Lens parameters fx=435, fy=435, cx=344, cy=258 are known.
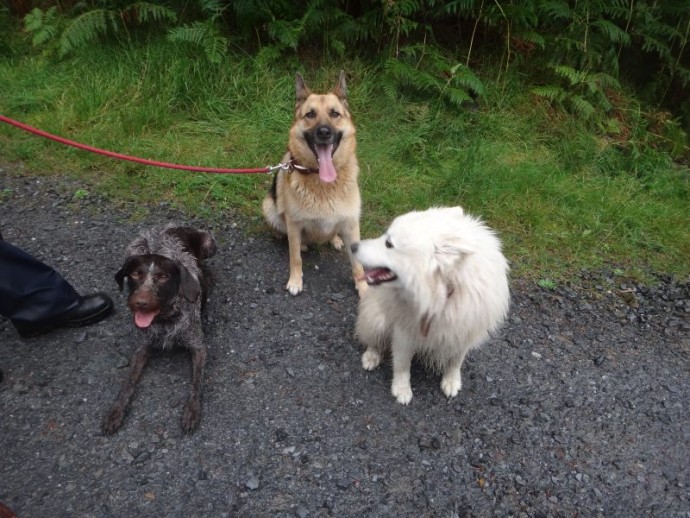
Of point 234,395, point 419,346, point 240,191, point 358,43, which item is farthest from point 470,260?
point 358,43

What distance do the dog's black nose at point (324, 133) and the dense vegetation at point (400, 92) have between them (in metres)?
1.35

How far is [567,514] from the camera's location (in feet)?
7.12

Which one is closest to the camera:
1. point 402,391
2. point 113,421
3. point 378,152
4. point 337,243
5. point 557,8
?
point 113,421

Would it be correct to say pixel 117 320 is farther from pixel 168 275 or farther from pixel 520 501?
pixel 520 501

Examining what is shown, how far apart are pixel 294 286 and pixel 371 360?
36.5 inches

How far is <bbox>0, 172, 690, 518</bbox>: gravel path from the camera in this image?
218cm

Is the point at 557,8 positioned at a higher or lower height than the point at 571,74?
higher

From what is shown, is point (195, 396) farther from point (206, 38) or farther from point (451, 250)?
point (206, 38)

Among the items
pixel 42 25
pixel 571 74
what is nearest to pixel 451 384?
pixel 571 74

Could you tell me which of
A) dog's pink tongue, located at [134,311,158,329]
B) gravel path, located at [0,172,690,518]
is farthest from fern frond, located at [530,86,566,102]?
dog's pink tongue, located at [134,311,158,329]

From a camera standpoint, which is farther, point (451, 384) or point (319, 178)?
point (319, 178)

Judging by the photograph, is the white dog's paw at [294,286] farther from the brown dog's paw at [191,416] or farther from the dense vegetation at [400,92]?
the dense vegetation at [400,92]

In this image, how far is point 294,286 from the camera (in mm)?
3426

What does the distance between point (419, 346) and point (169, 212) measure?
112 inches
